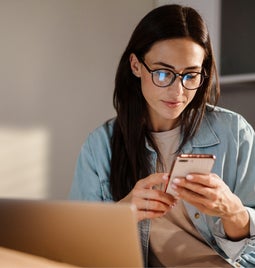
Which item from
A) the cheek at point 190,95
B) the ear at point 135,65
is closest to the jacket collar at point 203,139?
the cheek at point 190,95

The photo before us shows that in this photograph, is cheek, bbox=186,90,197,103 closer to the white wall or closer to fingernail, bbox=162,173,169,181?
fingernail, bbox=162,173,169,181

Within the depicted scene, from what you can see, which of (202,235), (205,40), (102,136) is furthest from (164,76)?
(202,235)

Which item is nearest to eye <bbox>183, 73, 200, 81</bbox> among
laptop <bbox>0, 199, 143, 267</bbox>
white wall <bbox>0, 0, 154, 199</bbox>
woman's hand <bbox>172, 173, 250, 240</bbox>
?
woman's hand <bbox>172, 173, 250, 240</bbox>

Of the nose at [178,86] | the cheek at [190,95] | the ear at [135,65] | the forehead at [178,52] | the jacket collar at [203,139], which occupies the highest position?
the forehead at [178,52]

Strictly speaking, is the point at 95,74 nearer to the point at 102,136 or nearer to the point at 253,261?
the point at 102,136

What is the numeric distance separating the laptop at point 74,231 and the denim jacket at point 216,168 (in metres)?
0.48

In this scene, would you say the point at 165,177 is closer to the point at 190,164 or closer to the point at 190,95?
the point at 190,164

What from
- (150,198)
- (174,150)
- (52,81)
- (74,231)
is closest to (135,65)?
(174,150)

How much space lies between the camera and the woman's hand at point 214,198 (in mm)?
851

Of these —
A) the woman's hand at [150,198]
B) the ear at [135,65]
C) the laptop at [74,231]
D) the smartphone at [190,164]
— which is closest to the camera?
the laptop at [74,231]

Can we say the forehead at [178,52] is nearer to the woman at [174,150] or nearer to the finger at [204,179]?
the woman at [174,150]

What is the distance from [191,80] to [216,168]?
24 cm

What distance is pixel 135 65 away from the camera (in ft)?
3.79

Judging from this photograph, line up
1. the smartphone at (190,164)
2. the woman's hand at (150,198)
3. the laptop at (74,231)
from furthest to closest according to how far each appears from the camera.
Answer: the woman's hand at (150,198), the smartphone at (190,164), the laptop at (74,231)
